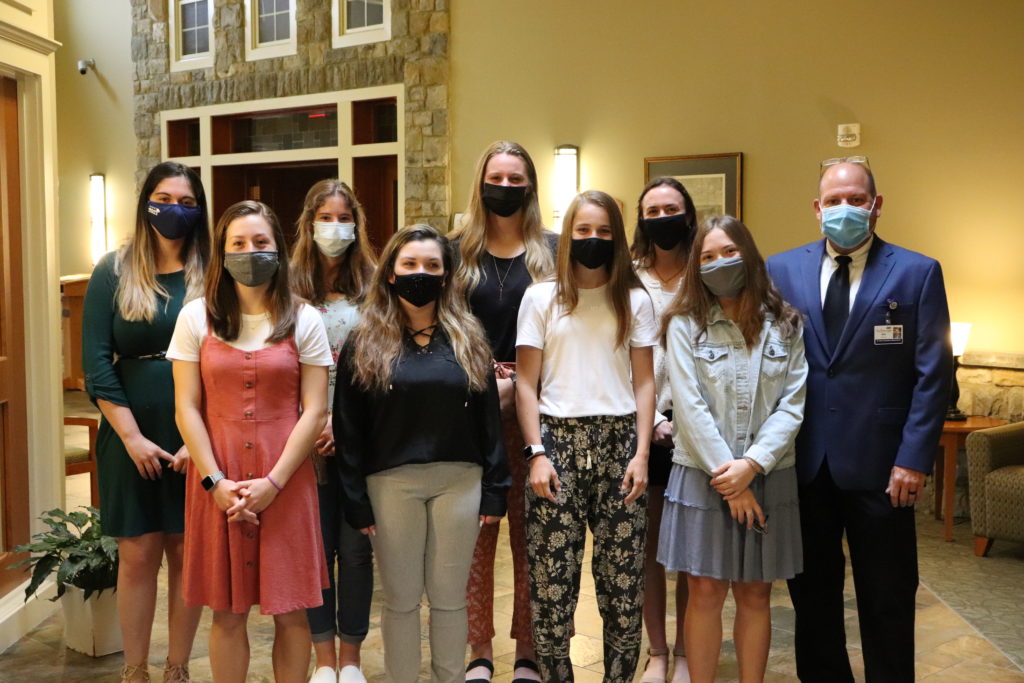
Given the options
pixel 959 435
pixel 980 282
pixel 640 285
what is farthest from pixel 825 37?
pixel 640 285

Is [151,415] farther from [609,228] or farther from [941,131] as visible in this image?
[941,131]

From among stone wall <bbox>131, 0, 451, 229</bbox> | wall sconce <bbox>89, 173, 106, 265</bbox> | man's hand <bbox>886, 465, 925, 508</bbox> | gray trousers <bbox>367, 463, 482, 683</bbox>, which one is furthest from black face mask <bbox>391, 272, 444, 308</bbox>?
wall sconce <bbox>89, 173, 106, 265</bbox>

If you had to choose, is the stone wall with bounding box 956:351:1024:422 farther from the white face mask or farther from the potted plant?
the potted plant

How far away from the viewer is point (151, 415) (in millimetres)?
3004

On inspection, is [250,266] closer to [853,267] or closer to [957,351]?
[853,267]

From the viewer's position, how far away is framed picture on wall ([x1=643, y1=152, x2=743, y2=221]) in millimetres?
6625

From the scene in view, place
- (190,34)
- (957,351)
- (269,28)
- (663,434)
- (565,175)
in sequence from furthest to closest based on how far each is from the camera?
(190,34) < (269,28) < (565,175) < (957,351) < (663,434)

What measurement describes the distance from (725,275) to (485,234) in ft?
2.49

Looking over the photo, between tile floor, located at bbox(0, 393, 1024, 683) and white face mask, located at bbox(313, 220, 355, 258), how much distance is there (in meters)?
1.40

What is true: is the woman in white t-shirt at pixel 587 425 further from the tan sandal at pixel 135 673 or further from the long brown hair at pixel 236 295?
the tan sandal at pixel 135 673

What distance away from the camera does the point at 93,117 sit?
10.6m

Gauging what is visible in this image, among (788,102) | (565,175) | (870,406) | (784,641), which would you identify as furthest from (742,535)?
(565,175)

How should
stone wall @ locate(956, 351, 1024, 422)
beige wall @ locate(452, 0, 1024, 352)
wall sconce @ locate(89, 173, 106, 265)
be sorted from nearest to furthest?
stone wall @ locate(956, 351, 1024, 422) → beige wall @ locate(452, 0, 1024, 352) → wall sconce @ locate(89, 173, 106, 265)

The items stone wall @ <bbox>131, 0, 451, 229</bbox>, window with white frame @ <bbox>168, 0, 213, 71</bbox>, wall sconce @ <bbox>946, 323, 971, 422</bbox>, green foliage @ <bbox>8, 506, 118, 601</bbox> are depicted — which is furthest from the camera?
window with white frame @ <bbox>168, 0, 213, 71</bbox>
